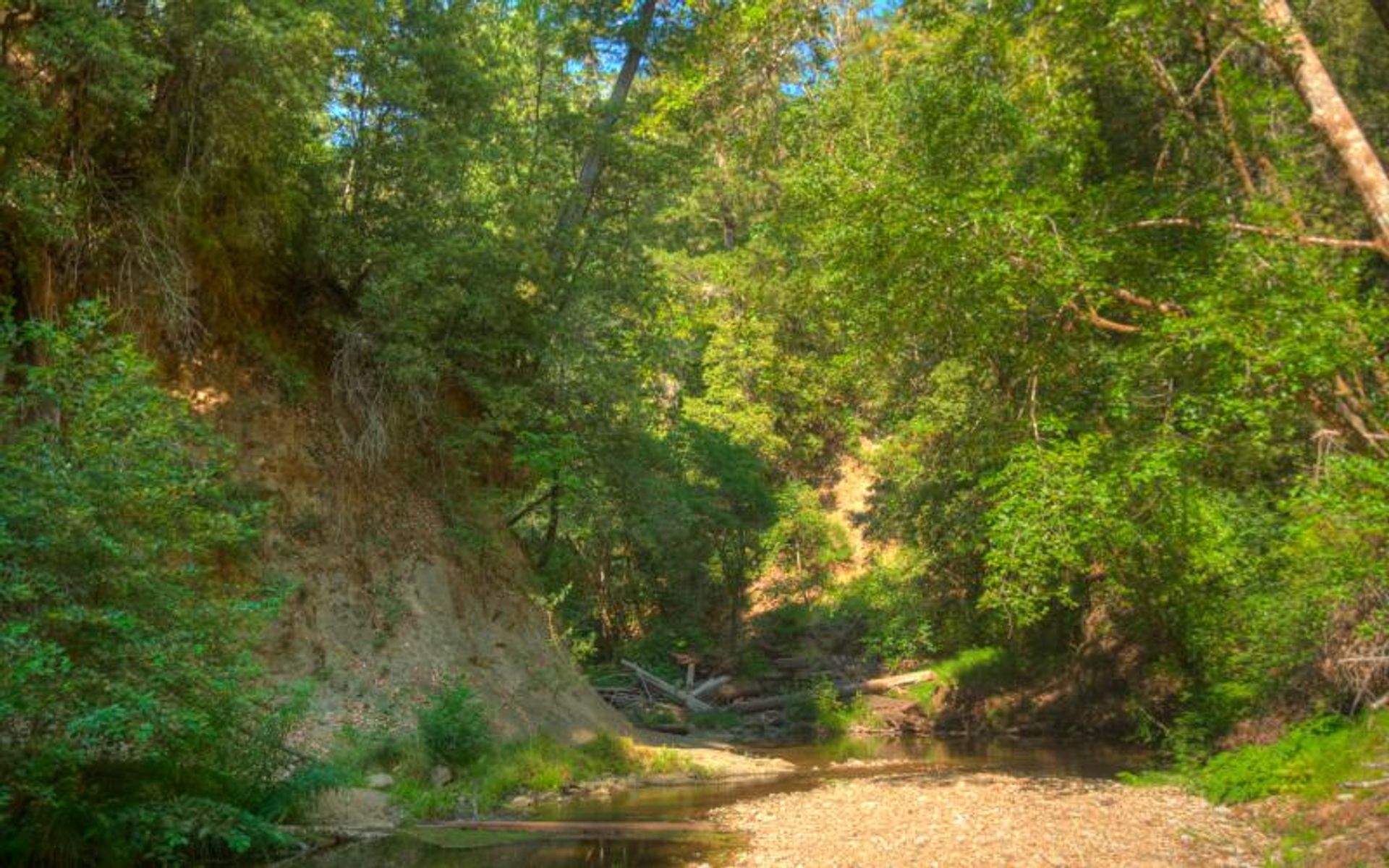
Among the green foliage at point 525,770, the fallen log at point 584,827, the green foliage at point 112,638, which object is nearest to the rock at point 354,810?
the green foliage at point 525,770

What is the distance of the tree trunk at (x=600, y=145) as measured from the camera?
20.6m

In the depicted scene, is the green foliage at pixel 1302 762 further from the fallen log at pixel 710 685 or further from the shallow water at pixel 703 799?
the fallen log at pixel 710 685

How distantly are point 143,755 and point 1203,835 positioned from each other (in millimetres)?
10609

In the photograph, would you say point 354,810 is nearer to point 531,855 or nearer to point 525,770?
point 531,855

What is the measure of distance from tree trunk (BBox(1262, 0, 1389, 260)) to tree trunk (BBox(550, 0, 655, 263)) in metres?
13.4

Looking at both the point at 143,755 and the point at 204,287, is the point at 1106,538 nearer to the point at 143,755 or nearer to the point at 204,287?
the point at 143,755

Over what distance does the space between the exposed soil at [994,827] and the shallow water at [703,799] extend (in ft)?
2.86

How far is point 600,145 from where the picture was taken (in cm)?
2120

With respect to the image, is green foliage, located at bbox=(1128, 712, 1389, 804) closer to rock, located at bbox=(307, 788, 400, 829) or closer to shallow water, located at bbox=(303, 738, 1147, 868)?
shallow water, located at bbox=(303, 738, 1147, 868)

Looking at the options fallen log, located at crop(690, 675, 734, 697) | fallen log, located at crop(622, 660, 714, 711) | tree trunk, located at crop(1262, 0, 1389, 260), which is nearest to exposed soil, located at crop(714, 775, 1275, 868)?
tree trunk, located at crop(1262, 0, 1389, 260)

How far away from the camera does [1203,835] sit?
10508 millimetres

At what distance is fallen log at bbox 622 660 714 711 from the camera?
2830 centimetres

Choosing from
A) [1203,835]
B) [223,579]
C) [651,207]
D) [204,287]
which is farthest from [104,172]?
[1203,835]

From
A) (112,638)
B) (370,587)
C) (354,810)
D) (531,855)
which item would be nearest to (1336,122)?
(531,855)
